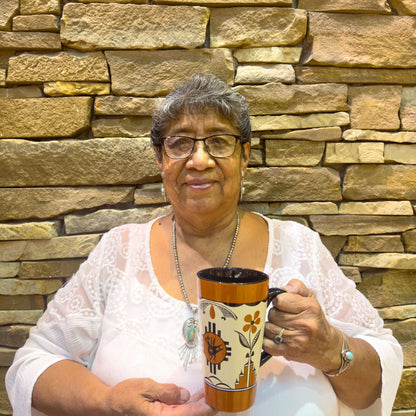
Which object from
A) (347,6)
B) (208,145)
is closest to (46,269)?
(208,145)

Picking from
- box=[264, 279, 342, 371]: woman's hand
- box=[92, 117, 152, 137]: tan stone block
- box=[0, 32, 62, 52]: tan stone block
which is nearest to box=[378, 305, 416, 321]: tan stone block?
box=[264, 279, 342, 371]: woman's hand

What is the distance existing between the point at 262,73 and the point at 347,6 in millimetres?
385

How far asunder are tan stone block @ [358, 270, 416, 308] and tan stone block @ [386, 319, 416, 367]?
0.08 metres

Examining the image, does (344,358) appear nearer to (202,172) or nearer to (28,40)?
(202,172)

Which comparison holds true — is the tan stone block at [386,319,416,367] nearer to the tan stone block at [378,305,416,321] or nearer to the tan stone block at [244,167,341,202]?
the tan stone block at [378,305,416,321]

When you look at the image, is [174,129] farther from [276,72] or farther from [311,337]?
[311,337]

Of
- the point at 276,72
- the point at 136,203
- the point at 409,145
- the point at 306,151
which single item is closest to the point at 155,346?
the point at 136,203

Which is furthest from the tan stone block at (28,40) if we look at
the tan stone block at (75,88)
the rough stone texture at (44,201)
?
the rough stone texture at (44,201)

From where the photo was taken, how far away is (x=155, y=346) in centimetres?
83

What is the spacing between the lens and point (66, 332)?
899 mm

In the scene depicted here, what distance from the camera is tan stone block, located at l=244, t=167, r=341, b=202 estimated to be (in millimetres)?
1235

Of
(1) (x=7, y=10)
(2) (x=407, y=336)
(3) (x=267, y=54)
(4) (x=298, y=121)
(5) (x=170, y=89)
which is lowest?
(2) (x=407, y=336)

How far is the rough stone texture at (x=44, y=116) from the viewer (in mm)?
1173

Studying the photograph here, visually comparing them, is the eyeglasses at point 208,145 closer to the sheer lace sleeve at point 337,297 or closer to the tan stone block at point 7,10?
the sheer lace sleeve at point 337,297
